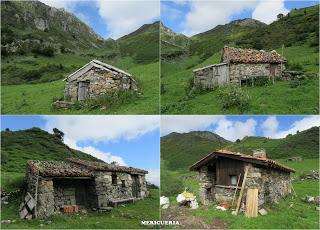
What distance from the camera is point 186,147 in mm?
61562

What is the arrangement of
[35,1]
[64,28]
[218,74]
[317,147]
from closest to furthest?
[218,74]
[317,147]
[64,28]
[35,1]

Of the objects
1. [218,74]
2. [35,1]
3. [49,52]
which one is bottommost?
[218,74]

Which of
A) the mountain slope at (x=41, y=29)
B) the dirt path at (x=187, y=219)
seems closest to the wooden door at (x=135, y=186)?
the dirt path at (x=187, y=219)

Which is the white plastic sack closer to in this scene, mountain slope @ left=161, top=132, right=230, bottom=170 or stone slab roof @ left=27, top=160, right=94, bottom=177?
stone slab roof @ left=27, top=160, right=94, bottom=177

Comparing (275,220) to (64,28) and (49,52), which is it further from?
(64,28)

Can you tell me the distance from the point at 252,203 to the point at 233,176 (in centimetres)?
322

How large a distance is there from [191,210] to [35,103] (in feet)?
53.1

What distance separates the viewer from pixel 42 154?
31.7 m

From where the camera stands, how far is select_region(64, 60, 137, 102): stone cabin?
26172 millimetres

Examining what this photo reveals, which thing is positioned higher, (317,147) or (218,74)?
(218,74)

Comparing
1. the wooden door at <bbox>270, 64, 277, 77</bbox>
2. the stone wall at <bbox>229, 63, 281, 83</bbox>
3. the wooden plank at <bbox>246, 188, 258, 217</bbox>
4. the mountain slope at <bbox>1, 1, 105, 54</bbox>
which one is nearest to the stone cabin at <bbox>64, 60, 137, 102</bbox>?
the stone wall at <bbox>229, 63, 281, 83</bbox>

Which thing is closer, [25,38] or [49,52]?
[49,52]

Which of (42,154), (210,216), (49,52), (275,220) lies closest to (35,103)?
(42,154)

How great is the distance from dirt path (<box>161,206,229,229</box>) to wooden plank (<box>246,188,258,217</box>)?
5.79 ft
